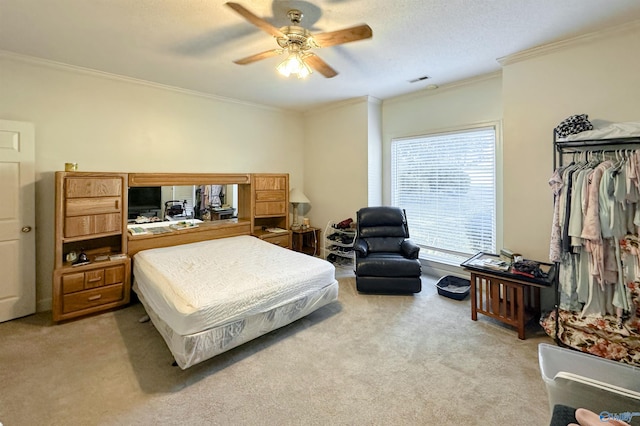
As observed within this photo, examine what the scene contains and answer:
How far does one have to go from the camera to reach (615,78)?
254 centimetres

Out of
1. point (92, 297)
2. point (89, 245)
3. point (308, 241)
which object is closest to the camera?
point (92, 297)

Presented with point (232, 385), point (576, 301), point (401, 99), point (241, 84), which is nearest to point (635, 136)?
point (576, 301)

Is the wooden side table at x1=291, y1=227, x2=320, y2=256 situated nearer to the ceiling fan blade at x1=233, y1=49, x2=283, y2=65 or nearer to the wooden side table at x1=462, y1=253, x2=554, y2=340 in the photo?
the wooden side table at x1=462, y1=253, x2=554, y2=340

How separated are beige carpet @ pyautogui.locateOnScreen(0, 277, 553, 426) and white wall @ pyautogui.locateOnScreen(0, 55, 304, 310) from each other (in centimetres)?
135

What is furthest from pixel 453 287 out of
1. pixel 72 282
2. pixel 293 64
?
pixel 72 282

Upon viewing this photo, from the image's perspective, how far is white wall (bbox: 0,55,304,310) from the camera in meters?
3.11

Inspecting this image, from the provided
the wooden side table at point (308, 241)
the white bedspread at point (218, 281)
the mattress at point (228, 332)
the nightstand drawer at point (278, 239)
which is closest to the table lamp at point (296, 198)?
the wooden side table at point (308, 241)

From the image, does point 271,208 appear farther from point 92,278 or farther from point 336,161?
point 92,278

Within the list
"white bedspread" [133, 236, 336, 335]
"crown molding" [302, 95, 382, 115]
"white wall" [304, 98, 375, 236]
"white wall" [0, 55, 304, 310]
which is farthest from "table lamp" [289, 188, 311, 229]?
"white bedspread" [133, 236, 336, 335]

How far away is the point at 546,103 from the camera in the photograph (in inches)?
114

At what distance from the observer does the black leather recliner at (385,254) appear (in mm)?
3576

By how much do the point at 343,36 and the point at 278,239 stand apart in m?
3.26

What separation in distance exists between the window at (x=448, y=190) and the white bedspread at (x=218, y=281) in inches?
82.8

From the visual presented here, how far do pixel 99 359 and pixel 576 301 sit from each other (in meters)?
3.89
